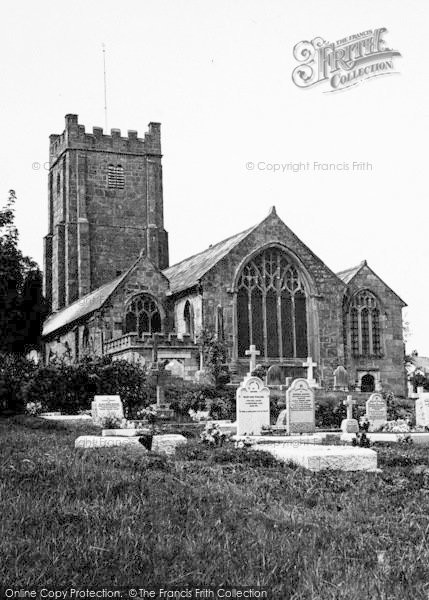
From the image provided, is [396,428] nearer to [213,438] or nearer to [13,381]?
[213,438]

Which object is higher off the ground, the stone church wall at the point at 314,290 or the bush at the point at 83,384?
the stone church wall at the point at 314,290

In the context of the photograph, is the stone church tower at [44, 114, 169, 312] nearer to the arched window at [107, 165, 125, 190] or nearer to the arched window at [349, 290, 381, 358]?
the arched window at [107, 165, 125, 190]

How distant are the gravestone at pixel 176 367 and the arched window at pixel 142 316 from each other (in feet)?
14.1

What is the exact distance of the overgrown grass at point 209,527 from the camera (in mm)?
5664

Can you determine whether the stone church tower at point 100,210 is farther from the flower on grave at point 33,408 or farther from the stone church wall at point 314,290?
the flower on grave at point 33,408

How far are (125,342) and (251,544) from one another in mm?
30658

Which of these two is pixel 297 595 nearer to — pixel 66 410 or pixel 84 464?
pixel 84 464

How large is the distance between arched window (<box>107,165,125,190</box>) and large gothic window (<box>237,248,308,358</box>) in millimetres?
18745

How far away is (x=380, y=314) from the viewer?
1753 inches

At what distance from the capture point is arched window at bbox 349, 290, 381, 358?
4372 centimetres

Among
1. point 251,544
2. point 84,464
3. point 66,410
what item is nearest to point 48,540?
point 251,544

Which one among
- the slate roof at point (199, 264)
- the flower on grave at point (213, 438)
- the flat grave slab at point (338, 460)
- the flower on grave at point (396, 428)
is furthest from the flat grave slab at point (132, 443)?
the slate roof at point (199, 264)

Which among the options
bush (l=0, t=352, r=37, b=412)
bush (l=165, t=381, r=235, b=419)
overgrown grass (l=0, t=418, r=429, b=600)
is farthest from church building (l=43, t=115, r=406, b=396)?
overgrown grass (l=0, t=418, r=429, b=600)

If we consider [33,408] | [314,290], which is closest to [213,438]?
[33,408]
